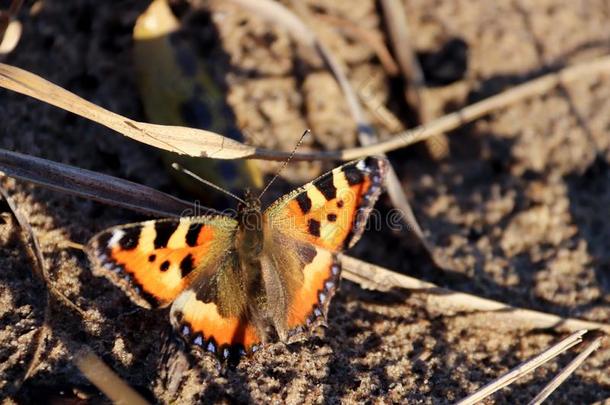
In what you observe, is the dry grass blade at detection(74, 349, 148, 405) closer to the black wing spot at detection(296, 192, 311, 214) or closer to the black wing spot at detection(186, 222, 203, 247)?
the black wing spot at detection(186, 222, 203, 247)

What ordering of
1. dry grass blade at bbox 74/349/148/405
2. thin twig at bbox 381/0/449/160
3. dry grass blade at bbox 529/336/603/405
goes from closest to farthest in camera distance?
dry grass blade at bbox 74/349/148/405 < dry grass blade at bbox 529/336/603/405 < thin twig at bbox 381/0/449/160

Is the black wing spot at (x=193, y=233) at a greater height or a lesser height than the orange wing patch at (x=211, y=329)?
greater

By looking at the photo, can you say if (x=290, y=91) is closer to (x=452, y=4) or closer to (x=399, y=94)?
(x=399, y=94)

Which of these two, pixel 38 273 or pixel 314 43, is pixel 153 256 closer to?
pixel 38 273

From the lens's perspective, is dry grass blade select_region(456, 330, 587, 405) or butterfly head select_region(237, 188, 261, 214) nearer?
dry grass blade select_region(456, 330, 587, 405)

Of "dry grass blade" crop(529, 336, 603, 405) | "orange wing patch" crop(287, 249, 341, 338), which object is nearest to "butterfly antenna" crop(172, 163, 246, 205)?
"orange wing patch" crop(287, 249, 341, 338)

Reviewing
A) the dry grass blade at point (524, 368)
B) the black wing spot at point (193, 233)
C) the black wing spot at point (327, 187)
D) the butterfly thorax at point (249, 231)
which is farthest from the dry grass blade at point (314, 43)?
the black wing spot at point (193, 233)

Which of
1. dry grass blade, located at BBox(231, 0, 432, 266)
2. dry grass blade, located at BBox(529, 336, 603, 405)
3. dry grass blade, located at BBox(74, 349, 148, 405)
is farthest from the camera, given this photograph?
dry grass blade, located at BBox(231, 0, 432, 266)

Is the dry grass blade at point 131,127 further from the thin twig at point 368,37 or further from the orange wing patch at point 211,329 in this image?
the thin twig at point 368,37
